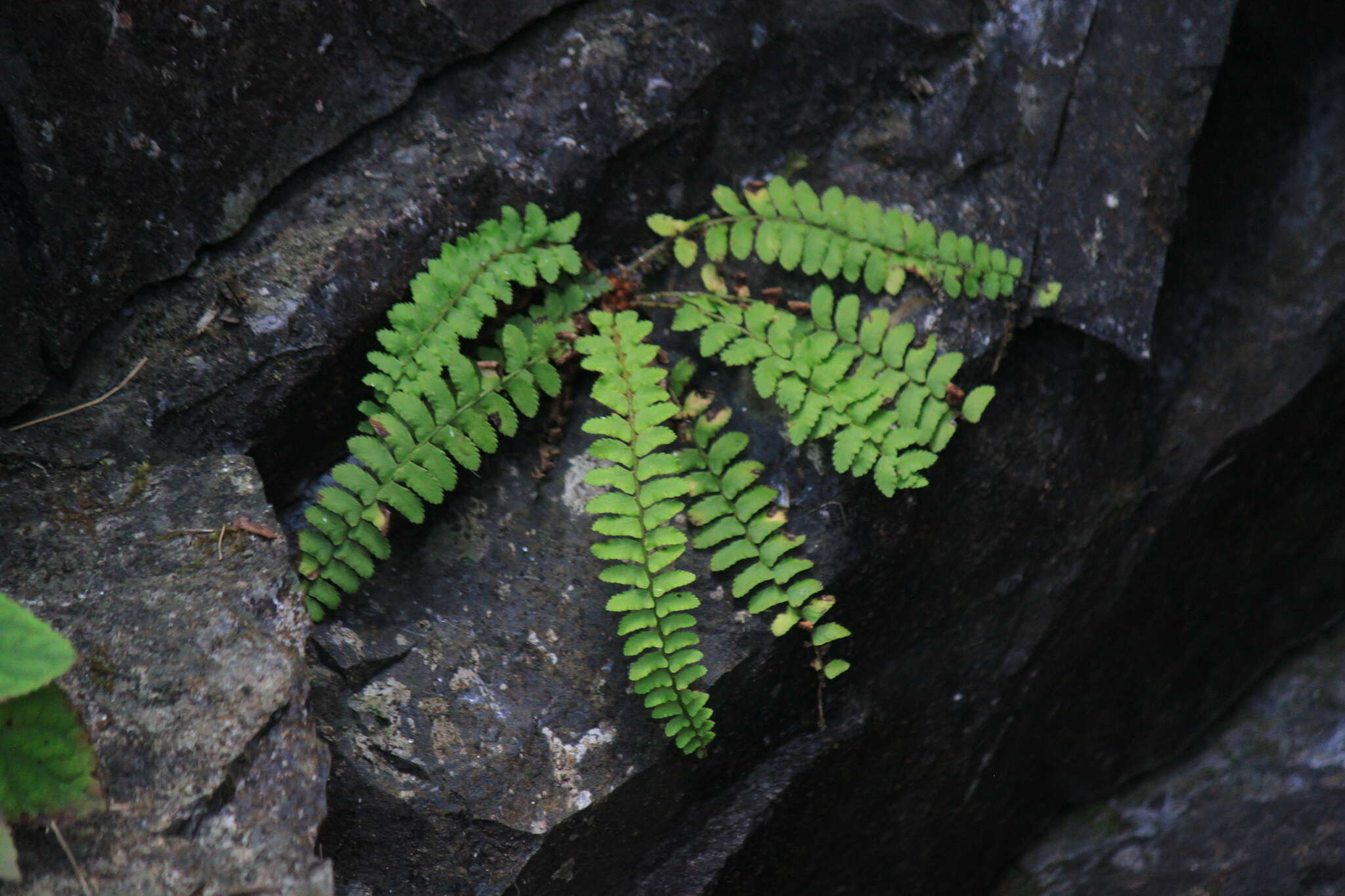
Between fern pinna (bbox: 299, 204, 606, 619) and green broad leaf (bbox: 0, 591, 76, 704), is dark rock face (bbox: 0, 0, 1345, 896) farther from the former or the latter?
green broad leaf (bbox: 0, 591, 76, 704)

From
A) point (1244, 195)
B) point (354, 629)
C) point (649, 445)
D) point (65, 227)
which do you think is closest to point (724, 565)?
point (649, 445)

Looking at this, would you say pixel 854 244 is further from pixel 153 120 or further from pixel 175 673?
pixel 175 673

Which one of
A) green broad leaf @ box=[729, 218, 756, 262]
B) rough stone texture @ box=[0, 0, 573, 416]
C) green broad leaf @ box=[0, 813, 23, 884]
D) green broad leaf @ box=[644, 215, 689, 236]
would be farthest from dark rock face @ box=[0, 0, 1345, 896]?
green broad leaf @ box=[0, 813, 23, 884]

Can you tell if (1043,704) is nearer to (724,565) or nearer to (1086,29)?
(724,565)

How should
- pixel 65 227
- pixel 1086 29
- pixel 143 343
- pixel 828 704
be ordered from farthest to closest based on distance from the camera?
pixel 1086 29 < pixel 828 704 < pixel 143 343 < pixel 65 227

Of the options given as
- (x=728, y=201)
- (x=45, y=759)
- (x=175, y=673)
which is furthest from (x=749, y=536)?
(x=45, y=759)

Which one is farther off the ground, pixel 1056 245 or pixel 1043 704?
pixel 1056 245

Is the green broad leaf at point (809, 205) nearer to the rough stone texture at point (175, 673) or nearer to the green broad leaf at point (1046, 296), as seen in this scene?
the green broad leaf at point (1046, 296)

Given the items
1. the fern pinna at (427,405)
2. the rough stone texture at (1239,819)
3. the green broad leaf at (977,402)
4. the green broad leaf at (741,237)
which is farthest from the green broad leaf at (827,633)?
the rough stone texture at (1239,819)
